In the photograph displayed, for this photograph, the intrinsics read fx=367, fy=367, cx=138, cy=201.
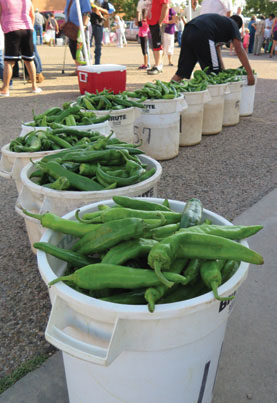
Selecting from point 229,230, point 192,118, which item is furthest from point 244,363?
point 192,118

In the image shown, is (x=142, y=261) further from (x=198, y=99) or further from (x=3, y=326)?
(x=198, y=99)

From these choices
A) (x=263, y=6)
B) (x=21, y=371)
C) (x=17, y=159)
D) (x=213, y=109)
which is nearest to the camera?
(x=21, y=371)

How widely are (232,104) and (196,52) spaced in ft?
3.72

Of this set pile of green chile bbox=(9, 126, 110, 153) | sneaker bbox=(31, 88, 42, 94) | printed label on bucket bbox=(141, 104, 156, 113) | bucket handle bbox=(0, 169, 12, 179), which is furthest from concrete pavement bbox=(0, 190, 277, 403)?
sneaker bbox=(31, 88, 42, 94)

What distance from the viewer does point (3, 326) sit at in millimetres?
2189

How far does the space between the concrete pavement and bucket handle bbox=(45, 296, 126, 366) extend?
757 mm

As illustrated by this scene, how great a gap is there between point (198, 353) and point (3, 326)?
1.34 m

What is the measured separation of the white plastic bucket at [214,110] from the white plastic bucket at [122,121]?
1.92 meters

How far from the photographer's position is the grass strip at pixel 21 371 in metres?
1.82

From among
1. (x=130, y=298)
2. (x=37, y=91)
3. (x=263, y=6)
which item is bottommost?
(x=37, y=91)

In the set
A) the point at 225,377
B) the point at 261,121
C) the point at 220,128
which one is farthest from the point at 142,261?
the point at 261,121

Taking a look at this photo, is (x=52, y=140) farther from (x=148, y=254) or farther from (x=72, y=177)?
→ (x=148, y=254)

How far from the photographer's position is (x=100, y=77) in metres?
5.73

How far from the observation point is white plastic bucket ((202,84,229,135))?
5.70 meters
